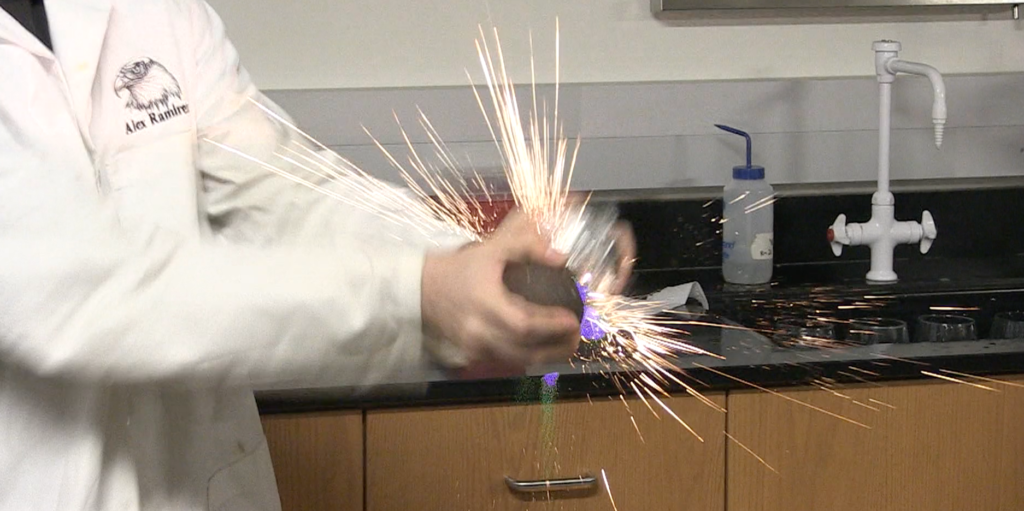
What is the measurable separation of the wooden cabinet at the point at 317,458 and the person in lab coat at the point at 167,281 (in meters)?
0.30

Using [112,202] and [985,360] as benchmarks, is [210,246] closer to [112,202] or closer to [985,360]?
[112,202]

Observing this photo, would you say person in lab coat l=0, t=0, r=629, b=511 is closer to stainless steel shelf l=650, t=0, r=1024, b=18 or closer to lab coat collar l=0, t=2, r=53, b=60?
lab coat collar l=0, t=2, r=53, b=60

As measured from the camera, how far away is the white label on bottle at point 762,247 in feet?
6.08

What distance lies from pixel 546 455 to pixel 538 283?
2.26 ft

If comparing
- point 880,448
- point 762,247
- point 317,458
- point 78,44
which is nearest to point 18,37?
point 78,44

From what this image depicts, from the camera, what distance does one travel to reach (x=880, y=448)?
4.87 ft

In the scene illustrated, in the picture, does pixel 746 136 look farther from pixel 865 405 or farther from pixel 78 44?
pixel 78 44

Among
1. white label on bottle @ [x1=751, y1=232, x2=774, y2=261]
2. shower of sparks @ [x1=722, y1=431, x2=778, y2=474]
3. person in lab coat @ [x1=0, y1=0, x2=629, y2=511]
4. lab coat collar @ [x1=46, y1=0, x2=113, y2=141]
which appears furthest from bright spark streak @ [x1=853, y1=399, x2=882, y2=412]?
lab coat collar @ [x1=46, y1=0, x2=113, y2=141]

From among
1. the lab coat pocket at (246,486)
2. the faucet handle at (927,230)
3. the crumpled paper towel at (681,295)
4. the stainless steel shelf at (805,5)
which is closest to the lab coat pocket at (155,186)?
the lab coat pocket at (246,486)

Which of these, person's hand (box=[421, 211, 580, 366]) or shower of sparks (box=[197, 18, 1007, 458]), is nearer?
person's hand (box=[421, 211, 580, 366])

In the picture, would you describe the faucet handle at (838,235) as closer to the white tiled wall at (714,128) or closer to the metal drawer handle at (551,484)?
the white tiled wall at (714,128)

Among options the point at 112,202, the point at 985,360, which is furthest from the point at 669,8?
the point at 112,202

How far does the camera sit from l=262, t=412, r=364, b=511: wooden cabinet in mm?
1391

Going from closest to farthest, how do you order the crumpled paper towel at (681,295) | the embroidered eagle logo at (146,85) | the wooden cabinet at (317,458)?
the embroidered eagle logo at (146,85) → the wooden cabinet at (317,458) → the crumpled paper towel at (681,295)
